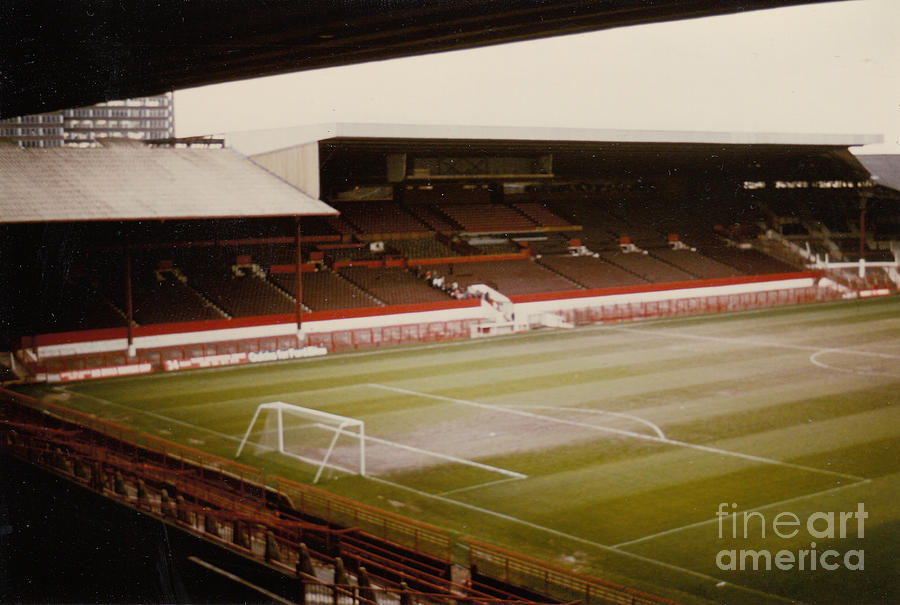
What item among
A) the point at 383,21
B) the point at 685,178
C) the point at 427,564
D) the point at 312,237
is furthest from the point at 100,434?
the point at 685,178

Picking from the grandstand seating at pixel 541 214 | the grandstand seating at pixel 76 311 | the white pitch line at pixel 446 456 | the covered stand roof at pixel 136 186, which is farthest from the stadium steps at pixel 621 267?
the white pitch line at pixel 446 456

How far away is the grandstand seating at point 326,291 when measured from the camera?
45.6 metres

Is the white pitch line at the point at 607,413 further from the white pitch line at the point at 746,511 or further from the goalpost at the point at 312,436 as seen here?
the goalpost at the point at 312,436

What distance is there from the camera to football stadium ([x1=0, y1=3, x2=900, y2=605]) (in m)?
16.4

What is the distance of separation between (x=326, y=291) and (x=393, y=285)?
412 cm

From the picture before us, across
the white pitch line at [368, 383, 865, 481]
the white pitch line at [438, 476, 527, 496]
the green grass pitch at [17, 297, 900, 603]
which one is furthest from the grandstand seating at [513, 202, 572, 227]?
the white pitch line at [438, 476, 527, 496]

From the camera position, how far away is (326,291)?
154ft

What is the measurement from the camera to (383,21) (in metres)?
10.0

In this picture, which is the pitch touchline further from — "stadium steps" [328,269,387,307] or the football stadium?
"stadium steps" [328,269,387,307]

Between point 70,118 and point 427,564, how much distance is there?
150849 mm

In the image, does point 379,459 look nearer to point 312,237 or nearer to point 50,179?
point 50,179

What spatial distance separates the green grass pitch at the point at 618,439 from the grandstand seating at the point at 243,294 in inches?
233

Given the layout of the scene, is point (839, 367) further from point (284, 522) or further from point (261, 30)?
point (261, 30)

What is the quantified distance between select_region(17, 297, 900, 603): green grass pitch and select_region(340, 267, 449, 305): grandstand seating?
6.84 metres
